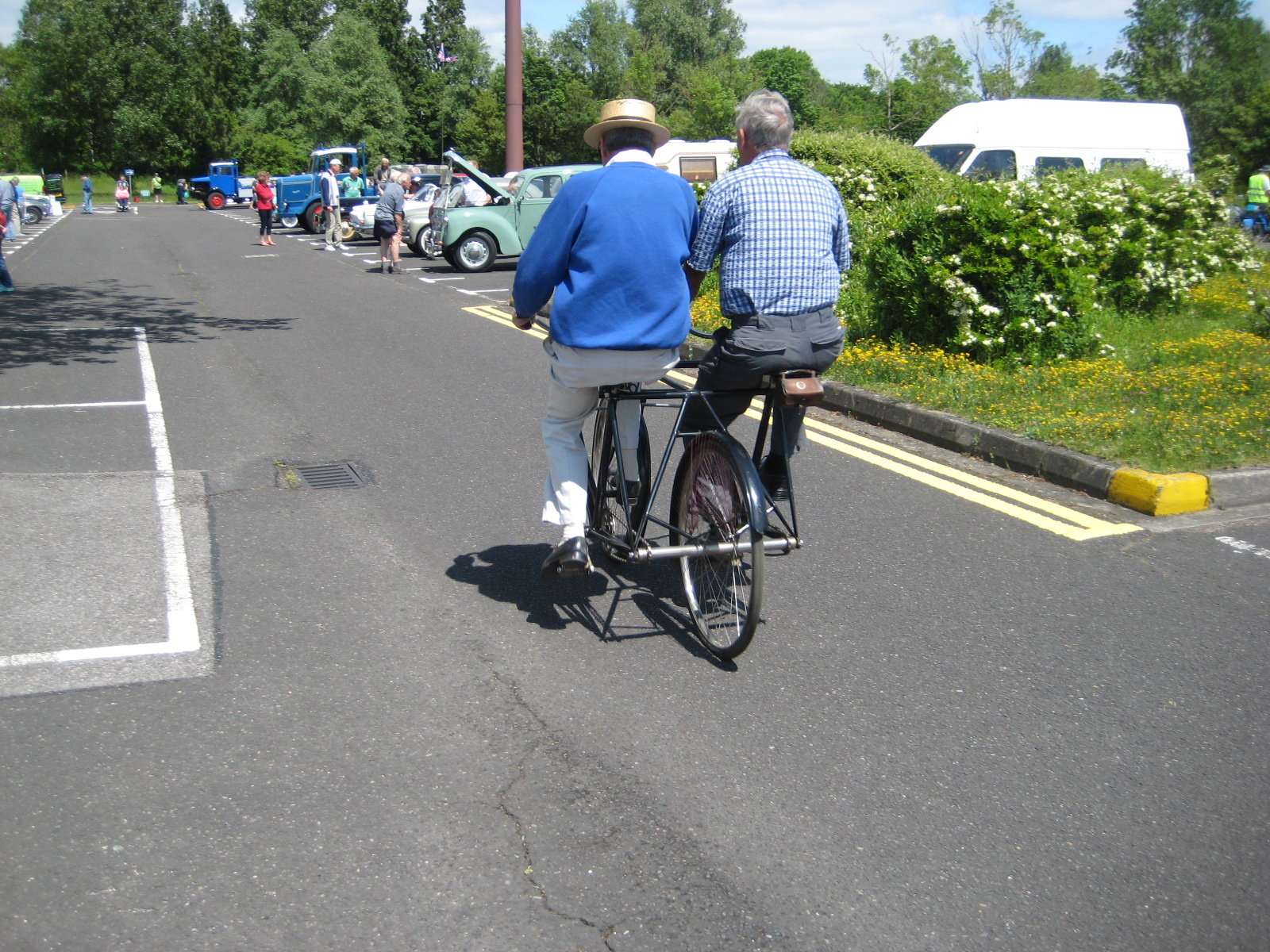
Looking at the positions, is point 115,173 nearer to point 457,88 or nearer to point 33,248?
point 457,88

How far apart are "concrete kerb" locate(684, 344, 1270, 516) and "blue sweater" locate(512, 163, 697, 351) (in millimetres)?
3240

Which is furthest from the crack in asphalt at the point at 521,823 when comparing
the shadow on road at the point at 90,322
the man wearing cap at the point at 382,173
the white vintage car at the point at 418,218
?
the man wearing cap at the point at 382,173

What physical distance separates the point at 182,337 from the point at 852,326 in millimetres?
7273

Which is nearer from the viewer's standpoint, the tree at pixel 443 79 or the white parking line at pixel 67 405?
the white parking line at pixel 67 405

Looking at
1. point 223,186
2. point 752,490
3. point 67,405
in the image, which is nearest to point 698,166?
point 67,405

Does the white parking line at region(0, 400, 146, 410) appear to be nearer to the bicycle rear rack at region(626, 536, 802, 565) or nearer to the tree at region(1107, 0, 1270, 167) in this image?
the bicycle rear rack at region(626, 536, 802, 565)

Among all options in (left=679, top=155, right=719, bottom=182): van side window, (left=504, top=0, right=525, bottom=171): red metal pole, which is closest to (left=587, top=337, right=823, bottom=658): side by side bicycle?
(left=679, top=155, right=719, bottom=182): van side window

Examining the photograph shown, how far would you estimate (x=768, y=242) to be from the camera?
165 inches

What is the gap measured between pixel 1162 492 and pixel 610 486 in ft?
10.4

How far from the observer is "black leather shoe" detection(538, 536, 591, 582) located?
4219 millimetres

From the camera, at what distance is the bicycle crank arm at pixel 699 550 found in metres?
4.09

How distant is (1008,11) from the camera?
37281 millimetres

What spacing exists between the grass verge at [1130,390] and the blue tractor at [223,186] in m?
52.3

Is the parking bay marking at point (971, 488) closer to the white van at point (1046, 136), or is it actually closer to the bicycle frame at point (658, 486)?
the bicycle frame at point (658, 486)
